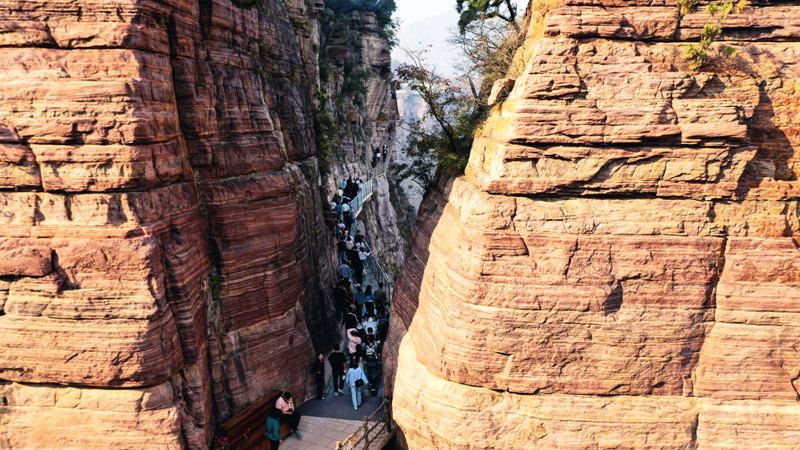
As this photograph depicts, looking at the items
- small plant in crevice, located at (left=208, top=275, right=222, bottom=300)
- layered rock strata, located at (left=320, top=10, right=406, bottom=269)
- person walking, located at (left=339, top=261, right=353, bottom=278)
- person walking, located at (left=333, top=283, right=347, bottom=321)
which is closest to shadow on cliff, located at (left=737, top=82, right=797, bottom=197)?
person walking, located at (left=333, top=283, right=347, bottom=321)

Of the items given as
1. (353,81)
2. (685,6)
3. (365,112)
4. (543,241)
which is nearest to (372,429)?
(543,241)

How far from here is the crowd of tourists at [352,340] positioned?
13234 mm

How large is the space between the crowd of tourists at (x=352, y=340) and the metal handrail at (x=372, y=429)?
94cm

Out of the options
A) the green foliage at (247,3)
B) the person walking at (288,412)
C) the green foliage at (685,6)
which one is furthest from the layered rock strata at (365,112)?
the green foliage at (685,6)

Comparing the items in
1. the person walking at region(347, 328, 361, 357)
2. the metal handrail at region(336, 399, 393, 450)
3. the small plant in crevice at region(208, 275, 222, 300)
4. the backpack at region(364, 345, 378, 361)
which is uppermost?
the small plant in crevice at region(208, 275, 222, 300)

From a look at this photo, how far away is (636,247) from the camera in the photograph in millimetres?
10625

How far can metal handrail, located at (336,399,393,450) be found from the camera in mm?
12477

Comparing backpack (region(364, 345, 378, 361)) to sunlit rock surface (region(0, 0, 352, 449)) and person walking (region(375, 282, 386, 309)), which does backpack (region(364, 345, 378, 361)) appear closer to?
person walking (region(375, 282, 386, 309))

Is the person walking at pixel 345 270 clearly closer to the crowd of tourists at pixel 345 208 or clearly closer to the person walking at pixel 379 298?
the person walking at pixel 379 298

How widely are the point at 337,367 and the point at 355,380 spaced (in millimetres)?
887

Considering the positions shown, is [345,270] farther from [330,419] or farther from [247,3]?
[247,3]

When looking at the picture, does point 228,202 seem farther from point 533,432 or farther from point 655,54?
point 655,54

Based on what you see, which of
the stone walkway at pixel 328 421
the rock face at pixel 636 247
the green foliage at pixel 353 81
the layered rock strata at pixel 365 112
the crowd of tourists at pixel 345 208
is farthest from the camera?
the green foliage at pixel 353 81

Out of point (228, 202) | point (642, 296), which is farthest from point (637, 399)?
point (228, 202)
